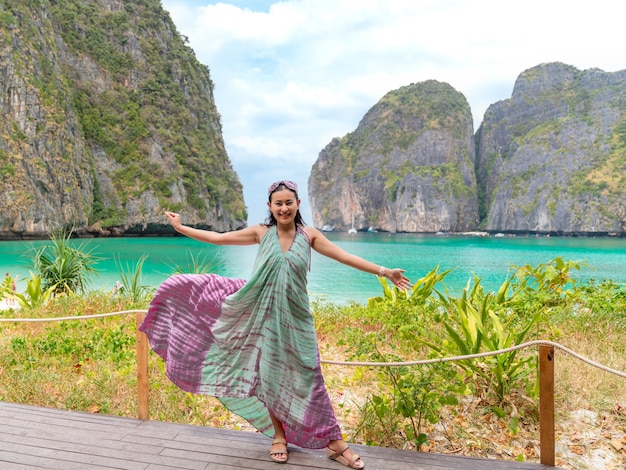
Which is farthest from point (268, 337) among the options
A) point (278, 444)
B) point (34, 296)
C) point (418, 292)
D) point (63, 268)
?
point (63, 268)

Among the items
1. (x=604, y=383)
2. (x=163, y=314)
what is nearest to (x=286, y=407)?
(x=163, y=314)

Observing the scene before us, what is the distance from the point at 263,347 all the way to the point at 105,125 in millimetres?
52088

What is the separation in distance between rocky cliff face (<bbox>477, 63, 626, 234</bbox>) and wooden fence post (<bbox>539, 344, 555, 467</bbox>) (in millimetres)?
81630

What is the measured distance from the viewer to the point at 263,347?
217 centimetres

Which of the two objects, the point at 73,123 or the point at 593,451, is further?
the point at 73,123

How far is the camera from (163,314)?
2416 millimetres

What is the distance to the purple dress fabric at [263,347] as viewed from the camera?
214cm

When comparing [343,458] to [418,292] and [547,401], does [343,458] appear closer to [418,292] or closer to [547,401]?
[547,401]

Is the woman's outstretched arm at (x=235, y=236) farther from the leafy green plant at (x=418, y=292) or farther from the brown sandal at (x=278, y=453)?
the leafy green plant at (x=418, y=292)

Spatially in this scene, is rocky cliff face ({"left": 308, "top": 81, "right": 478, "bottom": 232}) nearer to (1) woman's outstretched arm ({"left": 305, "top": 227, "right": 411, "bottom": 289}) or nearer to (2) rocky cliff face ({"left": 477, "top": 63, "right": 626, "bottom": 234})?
(2) rocky cliff face ({"left": 477, "top": 63, "right": 626, "bottom": 234})

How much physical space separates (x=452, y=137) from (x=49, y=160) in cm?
8584

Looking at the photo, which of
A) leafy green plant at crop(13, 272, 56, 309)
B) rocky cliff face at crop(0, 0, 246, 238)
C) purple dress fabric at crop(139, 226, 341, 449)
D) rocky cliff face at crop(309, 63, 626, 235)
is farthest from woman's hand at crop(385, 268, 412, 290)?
rocky cliff face at crop(309, 63, 626, 235)

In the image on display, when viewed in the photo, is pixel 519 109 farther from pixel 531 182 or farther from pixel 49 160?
pixel 49 160

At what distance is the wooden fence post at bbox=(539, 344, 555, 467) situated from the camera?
2.23 metres
